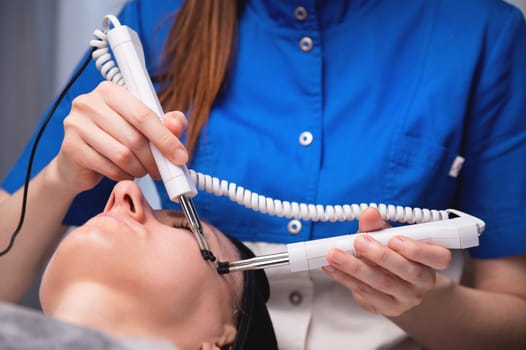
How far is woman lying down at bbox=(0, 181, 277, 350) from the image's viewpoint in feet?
2.36

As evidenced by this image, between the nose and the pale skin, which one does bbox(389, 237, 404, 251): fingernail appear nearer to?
the pale skin

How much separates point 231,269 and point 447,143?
47cm

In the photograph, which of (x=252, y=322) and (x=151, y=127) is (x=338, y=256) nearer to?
(x=252, y=322)

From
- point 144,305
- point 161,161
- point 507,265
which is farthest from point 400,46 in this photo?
point 144,305

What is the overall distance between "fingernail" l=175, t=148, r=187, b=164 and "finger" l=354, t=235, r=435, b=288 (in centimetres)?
24

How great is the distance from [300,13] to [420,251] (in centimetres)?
54

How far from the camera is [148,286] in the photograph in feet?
2.48

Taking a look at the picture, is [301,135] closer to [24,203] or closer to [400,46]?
[400,46]

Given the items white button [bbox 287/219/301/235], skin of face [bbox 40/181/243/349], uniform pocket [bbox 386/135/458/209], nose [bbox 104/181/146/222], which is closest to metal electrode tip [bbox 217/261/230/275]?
skin of face [bbox 40/181/243/349]

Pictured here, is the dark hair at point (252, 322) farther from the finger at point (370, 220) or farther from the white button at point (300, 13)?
the white button at point (300, 13)

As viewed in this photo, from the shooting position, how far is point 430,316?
1.02 meters

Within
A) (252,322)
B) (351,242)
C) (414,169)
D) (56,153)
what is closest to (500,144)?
(414,169)

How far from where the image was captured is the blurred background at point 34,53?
1.59 meters

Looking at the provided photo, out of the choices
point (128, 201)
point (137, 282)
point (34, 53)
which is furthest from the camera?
point (34, 53)
